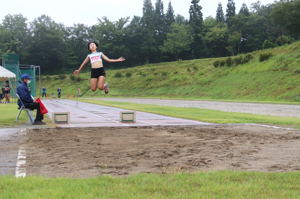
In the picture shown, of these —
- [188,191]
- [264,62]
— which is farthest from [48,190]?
[264,62]

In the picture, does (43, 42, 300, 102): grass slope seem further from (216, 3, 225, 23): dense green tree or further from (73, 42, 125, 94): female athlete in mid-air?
(216, 3, 225, 23): dense green tree

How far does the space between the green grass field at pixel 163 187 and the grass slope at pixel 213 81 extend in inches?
1568

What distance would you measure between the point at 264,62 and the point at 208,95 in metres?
10.6

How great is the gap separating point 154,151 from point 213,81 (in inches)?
2211

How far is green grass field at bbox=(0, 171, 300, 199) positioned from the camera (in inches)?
205

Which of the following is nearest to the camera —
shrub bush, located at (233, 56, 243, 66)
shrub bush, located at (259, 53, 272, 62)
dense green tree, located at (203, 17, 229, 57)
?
shrub bush, located at (259, 53, 272, 62)

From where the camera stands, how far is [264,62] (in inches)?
2411

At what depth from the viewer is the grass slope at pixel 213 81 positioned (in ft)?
167

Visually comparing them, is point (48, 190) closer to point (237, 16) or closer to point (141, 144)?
point (141, 144)

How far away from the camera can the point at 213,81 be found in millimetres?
64500

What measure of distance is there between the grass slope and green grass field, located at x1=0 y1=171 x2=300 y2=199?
1568 inches

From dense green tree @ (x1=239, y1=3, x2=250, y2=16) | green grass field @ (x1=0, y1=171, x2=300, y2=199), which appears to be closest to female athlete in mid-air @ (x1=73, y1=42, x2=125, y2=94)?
green grass field @ (x1=0, y1=171, x2=300, y2=199)

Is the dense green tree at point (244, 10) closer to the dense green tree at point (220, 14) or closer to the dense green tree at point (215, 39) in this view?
the dense green tree at point (220, 14)

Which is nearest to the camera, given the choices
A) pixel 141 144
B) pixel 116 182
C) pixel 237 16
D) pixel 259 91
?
pixel 116 182
